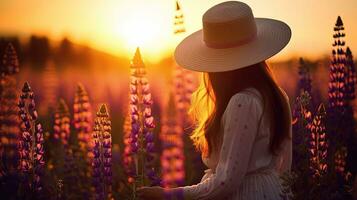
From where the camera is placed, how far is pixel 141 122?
227 inches

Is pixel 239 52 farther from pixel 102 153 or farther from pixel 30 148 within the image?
pixel 30 148

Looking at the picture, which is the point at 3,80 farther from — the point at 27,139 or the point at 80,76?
the point at 80,76

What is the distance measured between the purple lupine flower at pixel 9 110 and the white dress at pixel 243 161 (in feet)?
8.96

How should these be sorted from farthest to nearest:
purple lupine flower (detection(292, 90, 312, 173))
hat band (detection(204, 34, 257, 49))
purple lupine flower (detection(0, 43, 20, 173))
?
purple lupine flower (detection(0, 43, 20, 173)), purple lupine flower (detection(292, 90, 312, 173)), hat band (detection(204, 34, 257, 49))

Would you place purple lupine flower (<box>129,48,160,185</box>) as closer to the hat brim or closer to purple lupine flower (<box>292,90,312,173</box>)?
the hat brim

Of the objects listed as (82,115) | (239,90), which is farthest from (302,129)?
(82,115)

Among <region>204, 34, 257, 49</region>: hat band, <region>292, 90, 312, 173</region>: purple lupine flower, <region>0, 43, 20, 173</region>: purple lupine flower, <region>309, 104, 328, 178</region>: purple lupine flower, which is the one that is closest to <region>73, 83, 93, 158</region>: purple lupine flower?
<region>0, 43, 20, 173</region>: purple lupine flower

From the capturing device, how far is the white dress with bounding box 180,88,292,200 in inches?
167

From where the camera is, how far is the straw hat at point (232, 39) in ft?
14.9

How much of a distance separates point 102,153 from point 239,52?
5.16 ft

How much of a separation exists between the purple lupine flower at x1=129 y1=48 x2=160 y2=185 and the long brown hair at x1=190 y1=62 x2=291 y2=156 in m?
0.98

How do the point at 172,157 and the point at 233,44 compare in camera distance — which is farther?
the point at 172,157

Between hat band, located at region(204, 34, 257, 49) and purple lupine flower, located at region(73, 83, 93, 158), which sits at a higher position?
hat band, located at region(204, 34, 257, 49)

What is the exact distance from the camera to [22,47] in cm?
1473
